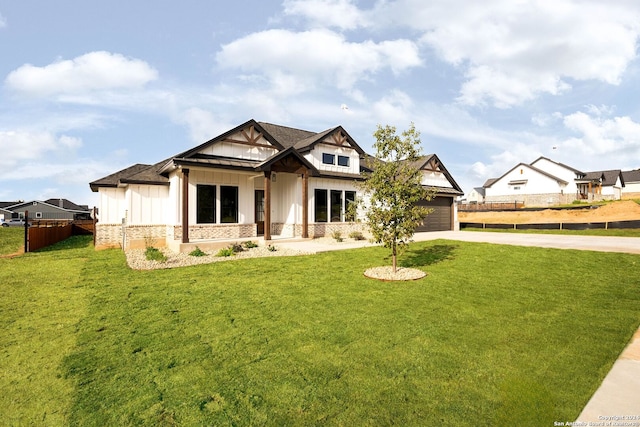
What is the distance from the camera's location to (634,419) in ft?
9.70

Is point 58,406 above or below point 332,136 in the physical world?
below

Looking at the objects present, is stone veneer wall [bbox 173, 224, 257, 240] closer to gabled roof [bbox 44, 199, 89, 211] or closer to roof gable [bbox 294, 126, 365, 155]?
roof gable [bbox 294, 126, 365, 155]

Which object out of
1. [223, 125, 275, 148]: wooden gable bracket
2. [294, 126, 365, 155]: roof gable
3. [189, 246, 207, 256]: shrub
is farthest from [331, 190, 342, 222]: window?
[189, 246, 207, 256]: shrub

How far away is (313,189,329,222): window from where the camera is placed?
18.1 m

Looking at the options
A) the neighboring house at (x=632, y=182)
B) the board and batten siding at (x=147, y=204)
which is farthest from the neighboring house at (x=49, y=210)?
the neighboring house at (x=632, y=182)

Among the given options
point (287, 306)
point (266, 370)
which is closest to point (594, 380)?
point (266, 370)

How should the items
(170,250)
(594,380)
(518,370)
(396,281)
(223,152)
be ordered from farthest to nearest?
(223,152), (170,250), (396,281), (518,370), (594,380)

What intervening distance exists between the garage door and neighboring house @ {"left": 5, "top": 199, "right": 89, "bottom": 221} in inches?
2616

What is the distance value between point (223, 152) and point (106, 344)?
469 inches

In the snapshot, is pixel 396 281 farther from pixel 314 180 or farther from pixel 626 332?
pixel 314 180

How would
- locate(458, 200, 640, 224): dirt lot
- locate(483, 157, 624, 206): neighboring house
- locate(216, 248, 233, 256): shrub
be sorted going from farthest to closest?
locate(483, 157, 624, 206): neighboring house < locate(458, 200, 640, 224): dirt lot < locate(216, 248, 233, 256): shrub

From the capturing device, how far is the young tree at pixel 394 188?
8945 mm

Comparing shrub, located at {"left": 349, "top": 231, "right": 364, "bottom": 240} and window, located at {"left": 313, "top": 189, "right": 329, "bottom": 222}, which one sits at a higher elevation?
window, located at {"left": 313, "top": 189, "right": 329, "bottom": 222}

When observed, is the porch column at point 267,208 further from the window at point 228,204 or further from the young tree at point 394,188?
the young tree at point 394,188
